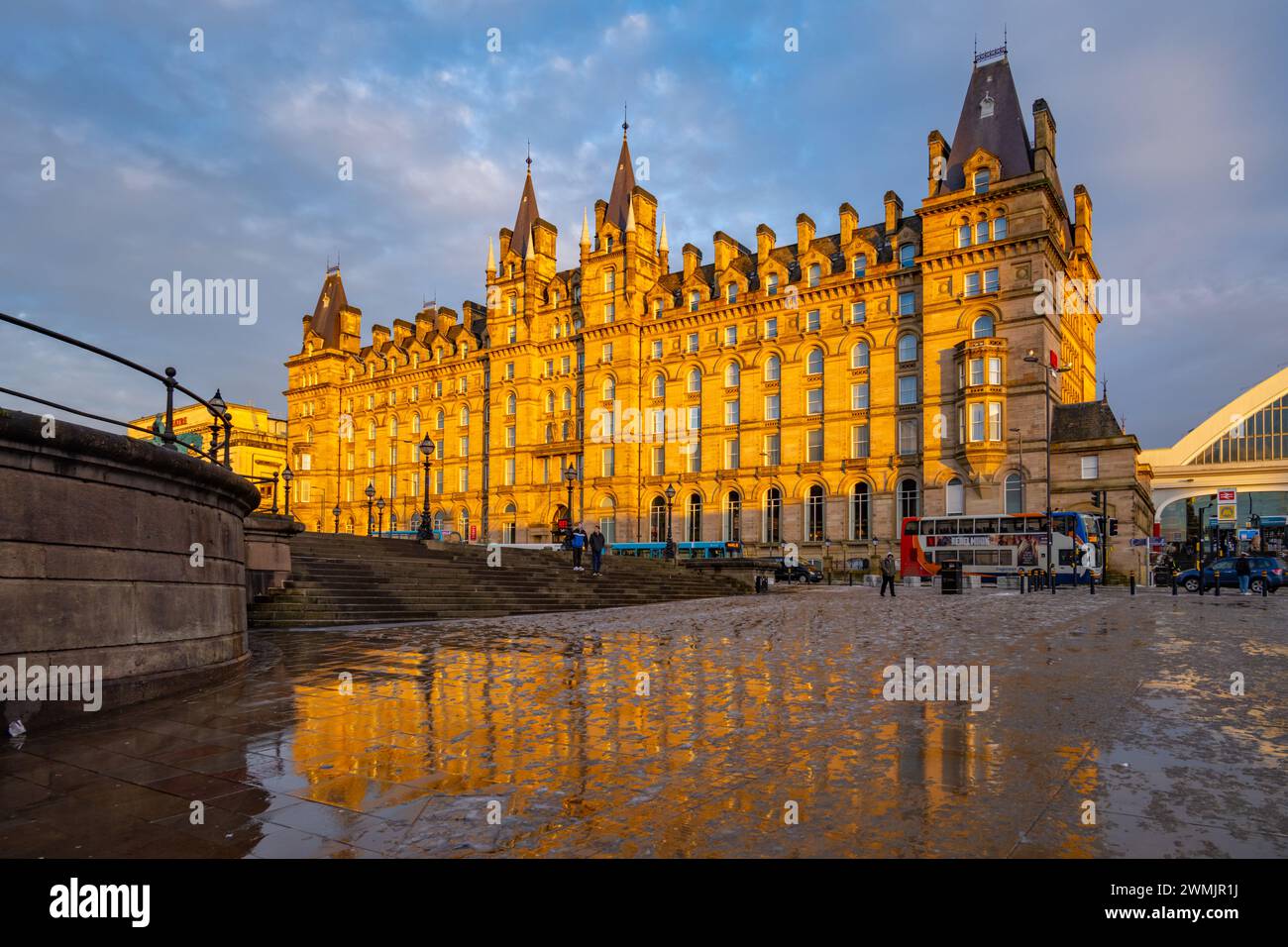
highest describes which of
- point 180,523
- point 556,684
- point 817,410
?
point 817,410

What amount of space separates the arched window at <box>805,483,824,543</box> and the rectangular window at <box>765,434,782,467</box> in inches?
129

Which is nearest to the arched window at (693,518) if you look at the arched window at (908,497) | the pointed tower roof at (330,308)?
the arched window at (908,497)

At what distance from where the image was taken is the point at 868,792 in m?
4.55

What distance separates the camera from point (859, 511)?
163 feet

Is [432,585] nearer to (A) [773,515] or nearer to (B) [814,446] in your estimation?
(A) [773,515]

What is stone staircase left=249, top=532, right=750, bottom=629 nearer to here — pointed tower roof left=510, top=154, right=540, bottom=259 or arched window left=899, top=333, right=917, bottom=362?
arched window left=899, top=333, right=917, bottom=362

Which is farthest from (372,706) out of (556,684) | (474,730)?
(556,684)

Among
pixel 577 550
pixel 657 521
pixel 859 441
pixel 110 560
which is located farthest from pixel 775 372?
pixel 110 560

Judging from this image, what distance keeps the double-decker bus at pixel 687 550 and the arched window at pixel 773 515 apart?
2127 mm

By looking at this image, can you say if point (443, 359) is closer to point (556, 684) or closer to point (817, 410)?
point (817, 410)

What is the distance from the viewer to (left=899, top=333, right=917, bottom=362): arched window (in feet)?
158

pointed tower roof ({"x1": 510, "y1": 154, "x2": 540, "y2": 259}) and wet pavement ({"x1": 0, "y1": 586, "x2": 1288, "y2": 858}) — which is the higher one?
pointed tower roof ({"x1": 510, "y1": 154, "x2": 540, "y2": 259})

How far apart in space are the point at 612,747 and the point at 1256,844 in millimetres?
3633

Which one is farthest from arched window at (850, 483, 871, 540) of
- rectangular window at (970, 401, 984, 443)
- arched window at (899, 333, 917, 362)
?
arched window at (899, 333, 917, 362)
